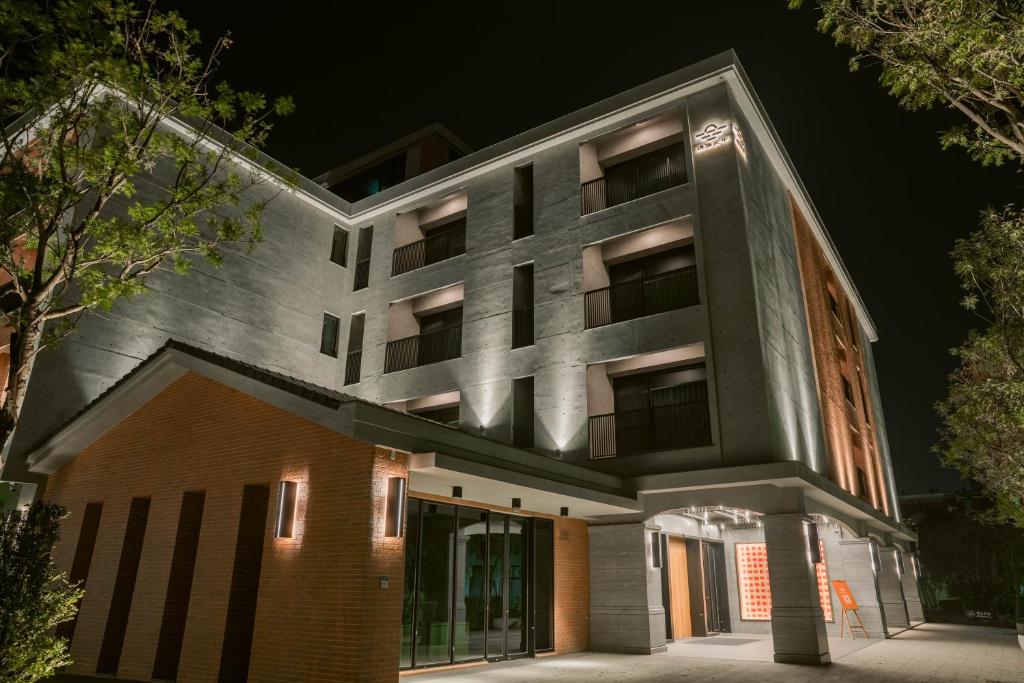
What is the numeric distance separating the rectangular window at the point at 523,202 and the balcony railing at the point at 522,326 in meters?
2.42

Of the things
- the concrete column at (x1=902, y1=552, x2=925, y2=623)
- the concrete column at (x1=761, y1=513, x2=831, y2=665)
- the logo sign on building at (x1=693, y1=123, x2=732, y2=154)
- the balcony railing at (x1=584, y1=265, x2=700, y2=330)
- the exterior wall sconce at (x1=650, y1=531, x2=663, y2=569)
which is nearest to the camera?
the concrete column at (x1=761, y1=513, x2=831, y2=665)

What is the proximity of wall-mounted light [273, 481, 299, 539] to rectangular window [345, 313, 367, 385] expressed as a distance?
38.2ft

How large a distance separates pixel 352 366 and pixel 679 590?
12320mm

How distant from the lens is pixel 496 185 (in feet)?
65.6

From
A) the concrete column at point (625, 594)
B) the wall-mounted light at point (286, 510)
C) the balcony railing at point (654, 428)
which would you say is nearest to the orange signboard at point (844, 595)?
the concrete column at point (625, 594)

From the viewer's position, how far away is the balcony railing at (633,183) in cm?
1748

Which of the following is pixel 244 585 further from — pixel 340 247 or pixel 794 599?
pixel 340 247

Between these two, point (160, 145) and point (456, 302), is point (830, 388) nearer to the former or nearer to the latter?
point (456, 302)

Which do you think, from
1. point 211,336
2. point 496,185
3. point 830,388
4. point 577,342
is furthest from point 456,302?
point 830,388

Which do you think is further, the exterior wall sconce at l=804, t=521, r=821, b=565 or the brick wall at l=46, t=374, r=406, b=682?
the exterior wall sconce at l=804, t=521, r=821, b=565

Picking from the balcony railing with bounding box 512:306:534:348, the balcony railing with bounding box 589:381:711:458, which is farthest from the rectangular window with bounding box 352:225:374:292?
the balcony railing with bounding box 589:381:711:458

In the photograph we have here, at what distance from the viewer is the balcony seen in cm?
1747

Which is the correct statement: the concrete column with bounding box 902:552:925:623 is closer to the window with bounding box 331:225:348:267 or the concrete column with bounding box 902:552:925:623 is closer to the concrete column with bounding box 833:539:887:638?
the concrete column with bounding box 833:539:887:638

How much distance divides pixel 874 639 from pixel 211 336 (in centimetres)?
2020
